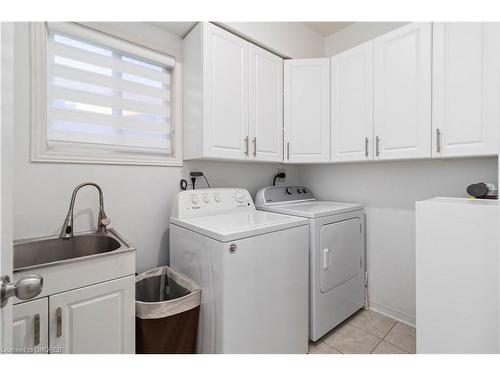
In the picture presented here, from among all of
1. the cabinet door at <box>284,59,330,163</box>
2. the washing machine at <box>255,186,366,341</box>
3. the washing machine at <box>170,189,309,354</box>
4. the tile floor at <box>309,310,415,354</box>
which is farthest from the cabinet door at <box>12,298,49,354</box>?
the cabinet door at <box>284,59,330,163</box>

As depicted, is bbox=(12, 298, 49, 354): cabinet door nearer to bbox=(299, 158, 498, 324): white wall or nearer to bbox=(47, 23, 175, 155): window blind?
bbox=(47, 23, 175, 155): window blind

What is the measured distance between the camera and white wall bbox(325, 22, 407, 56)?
7.38 ft

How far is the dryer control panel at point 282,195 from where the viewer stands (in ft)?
7.30

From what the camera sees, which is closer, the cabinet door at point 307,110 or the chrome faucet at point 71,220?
the chrome faucet at point 71,220

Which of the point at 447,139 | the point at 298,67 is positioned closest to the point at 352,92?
the point at 298,67

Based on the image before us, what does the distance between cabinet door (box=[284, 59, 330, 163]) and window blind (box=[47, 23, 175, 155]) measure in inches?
42.0

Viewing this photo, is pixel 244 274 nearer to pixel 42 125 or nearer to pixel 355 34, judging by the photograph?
pixel 42 125

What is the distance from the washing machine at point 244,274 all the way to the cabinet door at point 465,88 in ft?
3.66

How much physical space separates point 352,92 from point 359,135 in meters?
0.38

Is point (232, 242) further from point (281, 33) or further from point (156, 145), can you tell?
point (281, 33)

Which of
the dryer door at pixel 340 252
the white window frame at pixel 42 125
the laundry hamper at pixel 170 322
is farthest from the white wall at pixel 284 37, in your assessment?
the laundry hamper at pixel 170 322

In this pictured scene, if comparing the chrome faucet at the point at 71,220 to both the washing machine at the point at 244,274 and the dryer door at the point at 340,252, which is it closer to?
the washing machine at the point at 244,274

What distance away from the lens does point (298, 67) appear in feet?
7.36

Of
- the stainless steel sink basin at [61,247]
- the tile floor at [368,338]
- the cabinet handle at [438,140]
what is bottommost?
the tile floor at [368,338]
